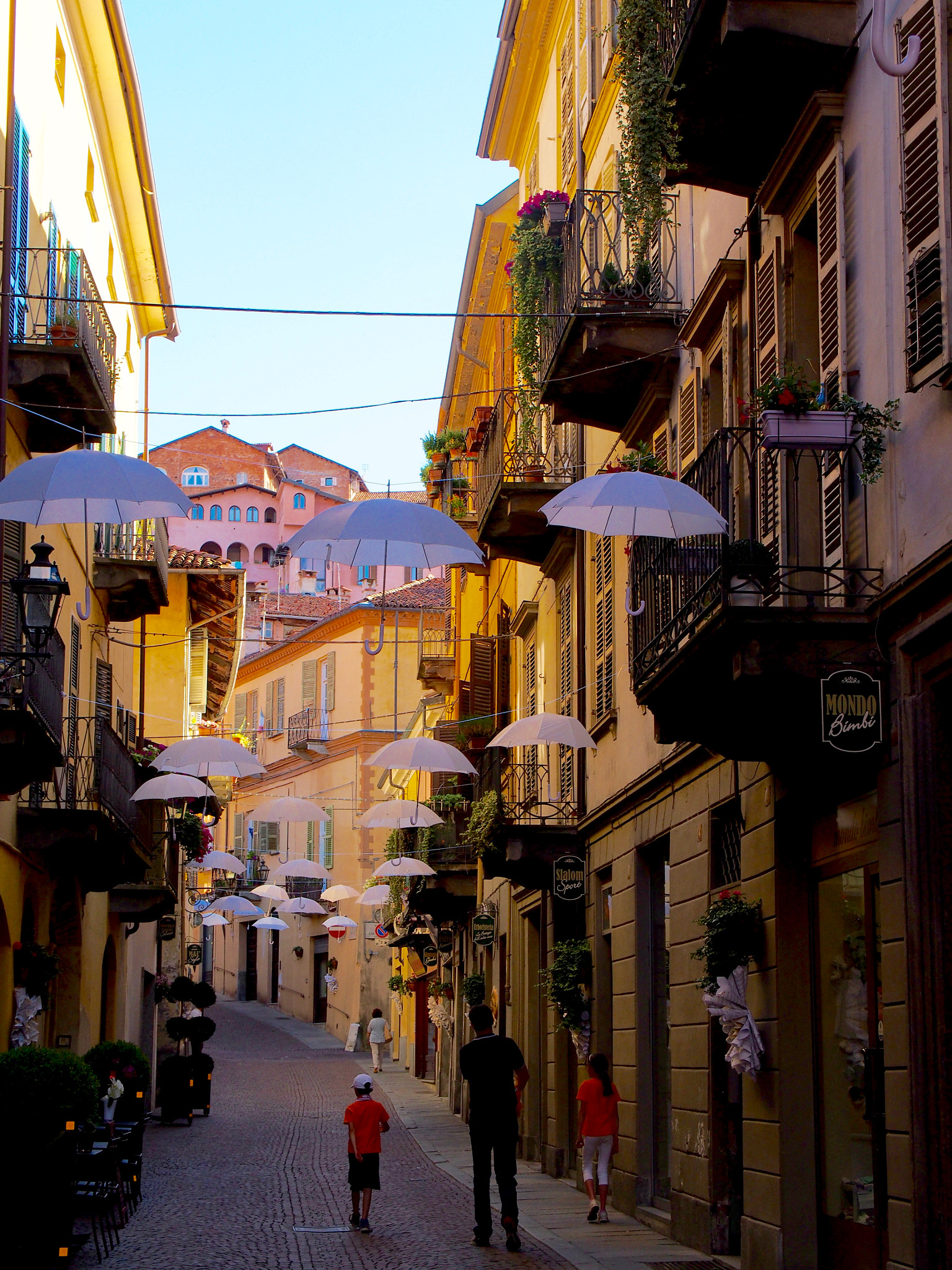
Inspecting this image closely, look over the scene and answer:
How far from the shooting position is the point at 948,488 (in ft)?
24.4

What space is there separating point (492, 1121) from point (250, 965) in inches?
2226

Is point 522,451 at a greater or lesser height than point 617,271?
greater

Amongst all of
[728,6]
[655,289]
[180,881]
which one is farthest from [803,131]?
[180,881]

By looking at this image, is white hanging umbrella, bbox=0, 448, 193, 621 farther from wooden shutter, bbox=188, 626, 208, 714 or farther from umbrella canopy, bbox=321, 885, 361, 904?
umbrella canopy, bbox=321, 885, 361, 904

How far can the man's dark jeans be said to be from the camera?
11680 millimetres

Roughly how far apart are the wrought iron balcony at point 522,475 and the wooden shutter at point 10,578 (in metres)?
5.87

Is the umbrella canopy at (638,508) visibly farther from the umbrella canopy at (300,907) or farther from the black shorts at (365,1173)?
the umbrella canopy at (300,907)

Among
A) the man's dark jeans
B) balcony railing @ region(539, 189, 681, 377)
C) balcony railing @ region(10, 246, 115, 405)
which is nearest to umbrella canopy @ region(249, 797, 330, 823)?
balcony railing @ region(10, 246, 115, 405)

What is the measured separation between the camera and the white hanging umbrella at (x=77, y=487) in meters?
11.3

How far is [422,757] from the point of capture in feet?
68.7

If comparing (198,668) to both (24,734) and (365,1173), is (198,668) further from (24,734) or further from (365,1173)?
(24,734)

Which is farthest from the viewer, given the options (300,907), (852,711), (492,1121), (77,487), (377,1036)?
(377,1036)

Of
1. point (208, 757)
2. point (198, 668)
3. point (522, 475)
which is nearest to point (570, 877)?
point (522, 475)

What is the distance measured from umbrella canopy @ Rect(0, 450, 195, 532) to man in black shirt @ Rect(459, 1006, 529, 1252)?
14.9ft
